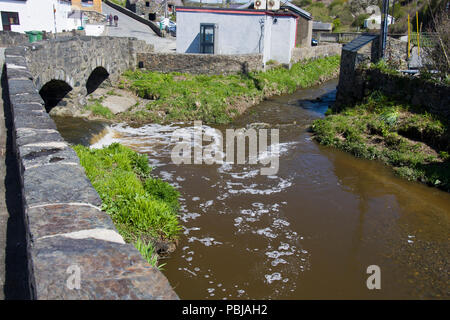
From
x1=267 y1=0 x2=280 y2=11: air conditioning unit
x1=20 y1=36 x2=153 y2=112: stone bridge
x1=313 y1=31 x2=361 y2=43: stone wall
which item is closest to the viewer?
x1=20 y1=36 x2=153 y2=112: stone bridge

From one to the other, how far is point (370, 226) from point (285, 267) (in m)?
2.78

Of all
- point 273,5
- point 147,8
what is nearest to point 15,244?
point 273,5

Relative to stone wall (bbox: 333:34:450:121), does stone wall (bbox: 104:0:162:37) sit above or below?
above

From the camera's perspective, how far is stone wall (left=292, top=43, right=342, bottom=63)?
3077cm

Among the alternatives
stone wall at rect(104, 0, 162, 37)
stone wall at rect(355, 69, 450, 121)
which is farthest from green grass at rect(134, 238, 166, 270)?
stone wall at rect(104, 0, 162, 37)

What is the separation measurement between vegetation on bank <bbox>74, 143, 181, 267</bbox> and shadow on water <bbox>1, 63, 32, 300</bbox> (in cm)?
190

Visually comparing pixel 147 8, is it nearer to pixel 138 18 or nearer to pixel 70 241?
pixel 138 18

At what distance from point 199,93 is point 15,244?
683 inches

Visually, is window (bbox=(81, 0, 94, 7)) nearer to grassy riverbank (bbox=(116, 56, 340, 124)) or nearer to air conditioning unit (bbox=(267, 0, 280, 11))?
air conditioning unit (bbox=(267, 0, 280, 11))

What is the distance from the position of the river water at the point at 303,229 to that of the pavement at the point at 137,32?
20.5m

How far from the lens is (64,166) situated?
4.54 metres

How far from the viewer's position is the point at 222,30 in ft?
89.2
